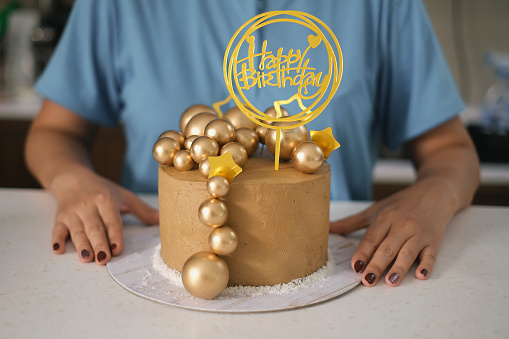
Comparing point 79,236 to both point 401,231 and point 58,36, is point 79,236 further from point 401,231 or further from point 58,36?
point 58,36

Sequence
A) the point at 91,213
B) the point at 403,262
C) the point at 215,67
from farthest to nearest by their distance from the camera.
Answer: the point at 215,67
the point at 91,213
the point at 403,262

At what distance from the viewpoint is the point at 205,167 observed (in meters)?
0.65

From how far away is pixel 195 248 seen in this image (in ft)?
2.24

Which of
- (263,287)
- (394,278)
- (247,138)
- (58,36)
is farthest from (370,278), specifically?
(58,36)

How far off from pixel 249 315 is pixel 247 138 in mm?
232

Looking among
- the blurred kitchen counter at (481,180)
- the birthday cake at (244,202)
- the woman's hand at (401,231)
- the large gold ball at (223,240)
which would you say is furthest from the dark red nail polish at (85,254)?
the blurred kitchen counter at (481,180)

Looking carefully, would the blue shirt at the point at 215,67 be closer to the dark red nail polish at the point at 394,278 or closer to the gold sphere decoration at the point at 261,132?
the gold sphere decoration at the point at 261,132

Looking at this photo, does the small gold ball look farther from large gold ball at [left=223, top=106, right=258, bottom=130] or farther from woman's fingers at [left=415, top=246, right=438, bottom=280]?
woman's fingers at [left=415, top=246, right=438, bottom=280]

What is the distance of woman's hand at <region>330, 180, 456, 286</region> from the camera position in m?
0.71

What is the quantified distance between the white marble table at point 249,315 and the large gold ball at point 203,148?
0.18 meters

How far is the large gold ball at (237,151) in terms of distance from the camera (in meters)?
0.67

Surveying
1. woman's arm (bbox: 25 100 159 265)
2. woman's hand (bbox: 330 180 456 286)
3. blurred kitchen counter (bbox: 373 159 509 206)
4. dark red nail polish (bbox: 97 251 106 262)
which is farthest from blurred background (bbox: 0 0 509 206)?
dark red nail polish (bbox: 97 251 106 262)

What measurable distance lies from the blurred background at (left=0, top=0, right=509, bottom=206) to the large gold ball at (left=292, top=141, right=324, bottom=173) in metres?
1.43

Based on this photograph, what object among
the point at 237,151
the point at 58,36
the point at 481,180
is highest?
the point at 237,151
